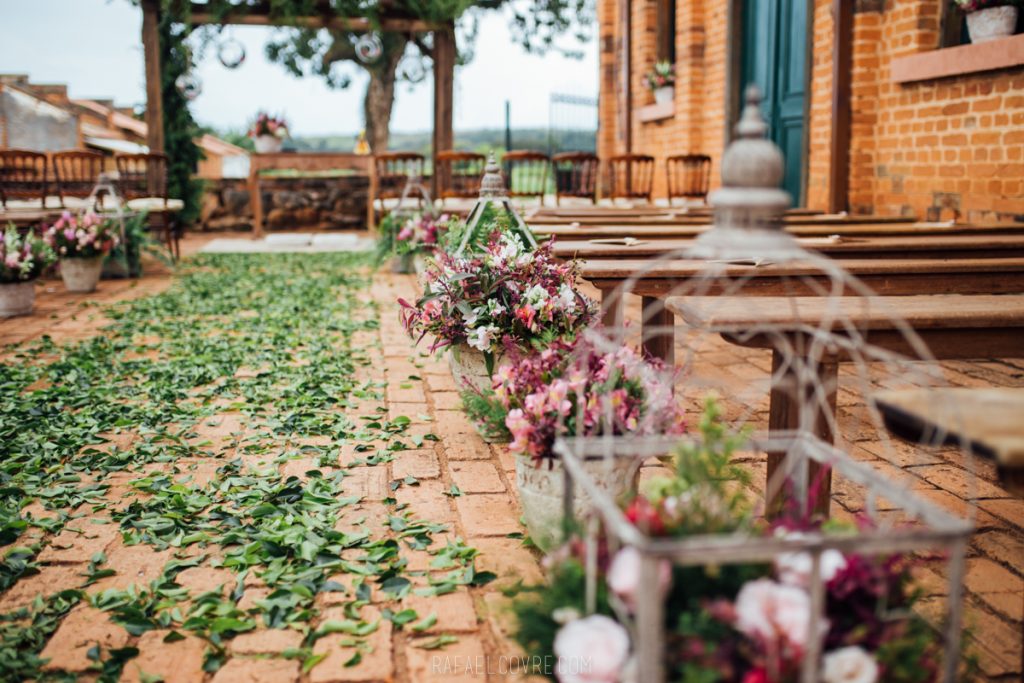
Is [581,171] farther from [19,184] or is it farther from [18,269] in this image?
[19,184]

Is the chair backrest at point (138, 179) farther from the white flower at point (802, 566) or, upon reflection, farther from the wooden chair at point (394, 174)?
the white flower at point (802, 566)

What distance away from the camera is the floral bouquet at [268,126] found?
11492 mm

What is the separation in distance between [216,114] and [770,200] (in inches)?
494

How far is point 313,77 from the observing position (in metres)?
15.7

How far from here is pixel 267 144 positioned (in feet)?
37.8

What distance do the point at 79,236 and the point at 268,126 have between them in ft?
14.7

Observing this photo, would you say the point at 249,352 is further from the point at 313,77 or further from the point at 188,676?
the point at 313,77

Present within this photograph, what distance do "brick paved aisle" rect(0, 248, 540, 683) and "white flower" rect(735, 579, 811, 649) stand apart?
78 cm

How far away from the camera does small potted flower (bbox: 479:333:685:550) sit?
90.3 inches

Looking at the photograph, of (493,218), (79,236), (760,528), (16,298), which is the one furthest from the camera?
(79,236)

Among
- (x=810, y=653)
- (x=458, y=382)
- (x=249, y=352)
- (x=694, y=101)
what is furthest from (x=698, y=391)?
(x=694, y=101)

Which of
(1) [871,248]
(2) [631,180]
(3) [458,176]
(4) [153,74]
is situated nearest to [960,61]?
(1) [871,248]

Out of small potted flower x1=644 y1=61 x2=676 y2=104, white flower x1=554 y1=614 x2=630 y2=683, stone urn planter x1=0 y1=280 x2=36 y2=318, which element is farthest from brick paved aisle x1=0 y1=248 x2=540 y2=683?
small potted flower x1=644 y1=61 x2=676 y2=104

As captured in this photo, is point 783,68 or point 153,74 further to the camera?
point 153,74
